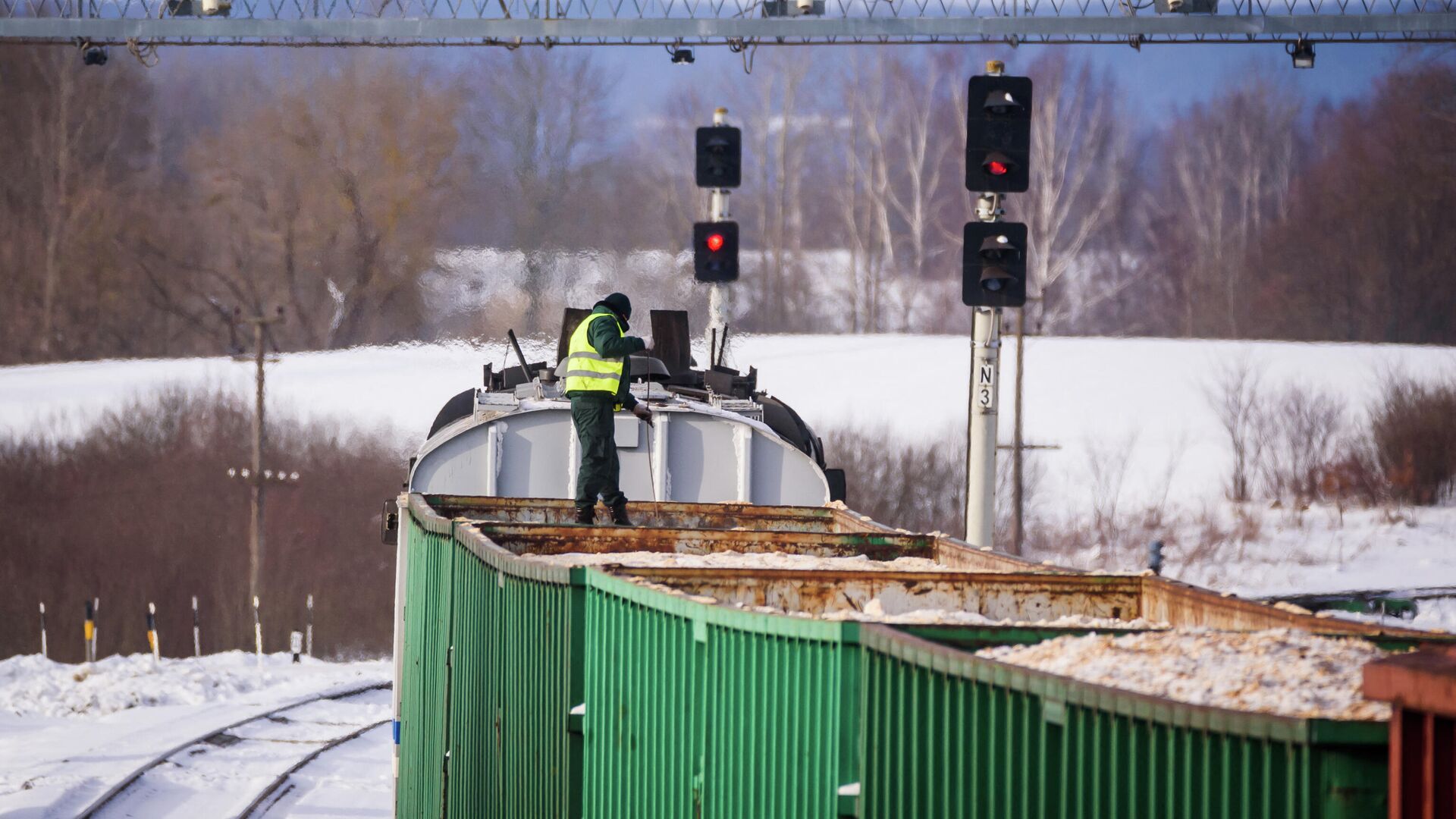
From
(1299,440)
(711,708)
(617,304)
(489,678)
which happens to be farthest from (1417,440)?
(711,708)

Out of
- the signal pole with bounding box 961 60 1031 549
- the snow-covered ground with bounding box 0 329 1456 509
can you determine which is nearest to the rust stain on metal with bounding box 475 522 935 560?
the signal pole with bounding box 961 60 1031 549

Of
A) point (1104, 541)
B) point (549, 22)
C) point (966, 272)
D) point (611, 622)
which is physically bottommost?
point (1104, 541)

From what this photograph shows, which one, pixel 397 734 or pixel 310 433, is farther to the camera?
pixel 310 433

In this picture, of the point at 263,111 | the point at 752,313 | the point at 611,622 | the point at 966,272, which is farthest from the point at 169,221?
the point at 611,622

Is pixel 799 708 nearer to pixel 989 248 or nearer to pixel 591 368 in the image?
pixel 591 368

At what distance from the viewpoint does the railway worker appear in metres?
11.8

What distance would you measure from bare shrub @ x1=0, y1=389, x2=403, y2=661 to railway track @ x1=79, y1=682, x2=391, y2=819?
1605cm

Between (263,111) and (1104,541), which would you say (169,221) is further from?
(1104,541)

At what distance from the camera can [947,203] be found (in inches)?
2175

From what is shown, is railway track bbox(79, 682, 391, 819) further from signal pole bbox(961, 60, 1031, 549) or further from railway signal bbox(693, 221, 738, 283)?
signal pole bbox(961, 60, 1031, 549)

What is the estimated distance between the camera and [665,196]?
45969mm

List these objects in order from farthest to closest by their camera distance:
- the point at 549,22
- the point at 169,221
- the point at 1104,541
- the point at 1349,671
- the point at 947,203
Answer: the point at 947,203 < the point at 169,221 < the point at 1104,541 < the point at 549,22 < the point at 1349,671

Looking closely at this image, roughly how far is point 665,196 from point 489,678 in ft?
126

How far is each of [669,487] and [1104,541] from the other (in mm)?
28429
